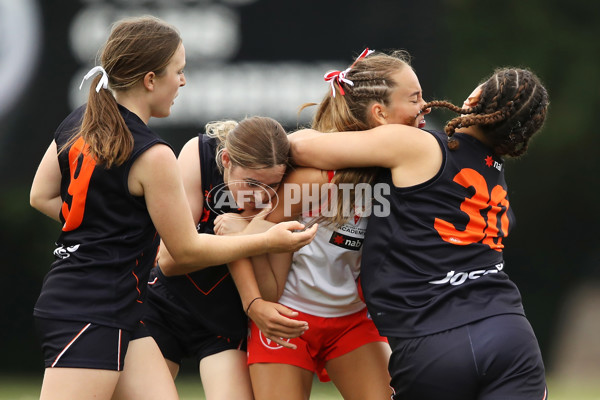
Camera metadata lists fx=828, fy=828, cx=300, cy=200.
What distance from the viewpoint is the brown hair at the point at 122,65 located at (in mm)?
2539

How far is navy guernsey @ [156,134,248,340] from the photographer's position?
9.91 feet

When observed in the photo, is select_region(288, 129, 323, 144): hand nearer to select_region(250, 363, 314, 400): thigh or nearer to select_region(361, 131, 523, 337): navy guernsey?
select_region(361, 131, 523, 337): navy guernsey

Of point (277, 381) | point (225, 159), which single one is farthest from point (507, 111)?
point (277, 381)

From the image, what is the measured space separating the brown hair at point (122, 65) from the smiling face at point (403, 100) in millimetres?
751

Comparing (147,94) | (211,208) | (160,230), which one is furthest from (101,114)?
(211,208)

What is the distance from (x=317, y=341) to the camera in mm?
2967

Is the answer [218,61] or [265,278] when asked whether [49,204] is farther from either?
[218,61]

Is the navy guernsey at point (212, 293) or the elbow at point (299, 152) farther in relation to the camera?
the navy guernsey at point (212, 293)

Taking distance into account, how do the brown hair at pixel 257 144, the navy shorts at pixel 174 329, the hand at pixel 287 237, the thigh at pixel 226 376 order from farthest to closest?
the navy shorts at pixel 174 329
the thigh at pixel 226 376
the brown hair at pixel 257 144
the hand at pixel 287 237

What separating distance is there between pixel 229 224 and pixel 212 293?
32 centimetres

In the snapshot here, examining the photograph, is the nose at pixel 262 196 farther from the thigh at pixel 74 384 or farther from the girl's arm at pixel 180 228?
the thigh at pixel 74 384

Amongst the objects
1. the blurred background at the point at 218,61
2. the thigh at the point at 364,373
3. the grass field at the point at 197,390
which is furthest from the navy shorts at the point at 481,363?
the blurred background at the point at 218,61

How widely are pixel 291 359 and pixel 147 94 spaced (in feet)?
3.43

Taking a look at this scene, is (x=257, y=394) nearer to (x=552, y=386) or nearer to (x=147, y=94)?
(x=147, y=94)
